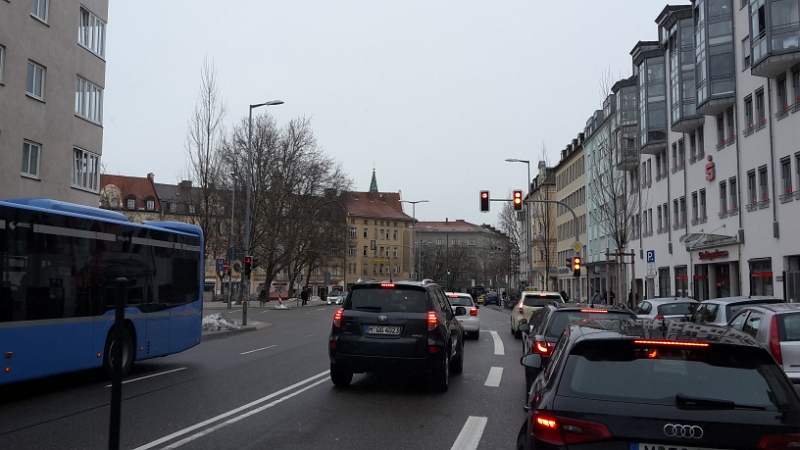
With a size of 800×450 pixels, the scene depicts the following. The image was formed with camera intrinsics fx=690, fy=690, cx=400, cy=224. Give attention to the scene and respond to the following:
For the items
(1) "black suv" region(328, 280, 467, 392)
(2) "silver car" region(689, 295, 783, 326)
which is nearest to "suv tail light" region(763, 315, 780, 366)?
(2) "silver car" region(689, 295, 783, 326)

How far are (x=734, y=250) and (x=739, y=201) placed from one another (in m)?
2.43

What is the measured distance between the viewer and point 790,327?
10.2m

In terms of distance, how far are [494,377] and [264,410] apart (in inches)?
211

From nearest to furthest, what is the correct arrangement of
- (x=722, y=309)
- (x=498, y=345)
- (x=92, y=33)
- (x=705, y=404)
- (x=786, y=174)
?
(x=705, y=404), (x=722, y=309), (x=498, y=345), (x=786, y=174), (x=92, y=33)

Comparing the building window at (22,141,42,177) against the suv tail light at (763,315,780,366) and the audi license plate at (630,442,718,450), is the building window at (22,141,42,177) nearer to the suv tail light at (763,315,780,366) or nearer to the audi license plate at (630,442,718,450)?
the suv tail light at (763,315,780,366)

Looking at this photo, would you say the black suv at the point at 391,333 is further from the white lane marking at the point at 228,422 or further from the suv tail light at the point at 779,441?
the suv tail light at the point at 779,441

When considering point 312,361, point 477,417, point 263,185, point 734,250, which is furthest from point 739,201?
point 263,185

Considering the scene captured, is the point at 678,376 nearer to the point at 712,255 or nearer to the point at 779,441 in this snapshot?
the point at 779,441

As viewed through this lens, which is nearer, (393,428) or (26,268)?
(393,428)

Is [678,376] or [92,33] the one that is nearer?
Answer: [678,376]

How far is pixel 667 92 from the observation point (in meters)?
41.6

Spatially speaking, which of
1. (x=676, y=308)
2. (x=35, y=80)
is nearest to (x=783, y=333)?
(x=676, y=308)

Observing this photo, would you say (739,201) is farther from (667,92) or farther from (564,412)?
(564,412)

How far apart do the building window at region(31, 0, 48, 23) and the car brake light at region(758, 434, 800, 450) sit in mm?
28874
